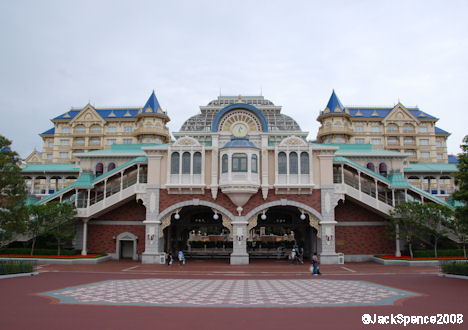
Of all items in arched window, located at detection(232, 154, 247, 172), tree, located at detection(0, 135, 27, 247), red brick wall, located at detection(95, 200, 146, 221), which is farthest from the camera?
red brick wall, located at detection(95, 200, 146, 221)

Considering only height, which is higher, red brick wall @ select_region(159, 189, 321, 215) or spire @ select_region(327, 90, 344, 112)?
spire @ select_region(327, 90, 344, 112)

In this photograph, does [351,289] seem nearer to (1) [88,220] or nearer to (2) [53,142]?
(1) [88,220]

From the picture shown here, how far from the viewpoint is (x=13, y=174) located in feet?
88.9

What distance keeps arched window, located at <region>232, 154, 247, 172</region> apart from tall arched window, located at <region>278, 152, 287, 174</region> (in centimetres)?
343

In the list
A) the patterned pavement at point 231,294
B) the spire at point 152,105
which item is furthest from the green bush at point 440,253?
the spire at point 152,105

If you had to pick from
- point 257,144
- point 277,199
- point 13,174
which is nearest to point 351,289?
point 277,199

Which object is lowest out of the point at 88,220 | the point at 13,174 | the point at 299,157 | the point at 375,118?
the point at 88,220

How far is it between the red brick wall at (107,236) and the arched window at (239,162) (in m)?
11.9

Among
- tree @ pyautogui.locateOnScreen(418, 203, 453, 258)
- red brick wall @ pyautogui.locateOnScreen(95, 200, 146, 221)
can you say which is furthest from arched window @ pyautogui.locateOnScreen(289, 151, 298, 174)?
red brick wall @ pyautogui.locateOnScreen(95, 200, 146, 221)

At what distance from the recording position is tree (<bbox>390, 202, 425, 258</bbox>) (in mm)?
31848

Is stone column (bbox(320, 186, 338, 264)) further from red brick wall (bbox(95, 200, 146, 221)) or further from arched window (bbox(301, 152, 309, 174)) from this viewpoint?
red brick wall (bbox(95, 200, 146, 221))

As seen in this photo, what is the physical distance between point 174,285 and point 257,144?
19.5 metres

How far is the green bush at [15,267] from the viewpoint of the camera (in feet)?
73.3

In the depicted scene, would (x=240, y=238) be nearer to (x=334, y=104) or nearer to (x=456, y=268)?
(x=456, y=268)
